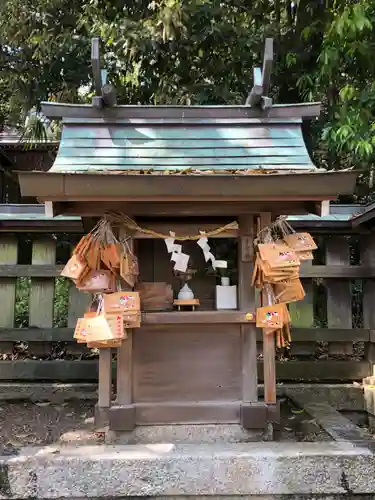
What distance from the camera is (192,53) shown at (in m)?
7.11

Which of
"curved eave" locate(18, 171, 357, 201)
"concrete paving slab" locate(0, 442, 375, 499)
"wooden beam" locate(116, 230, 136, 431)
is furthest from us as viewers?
"wooden beam" locate(116, 230, 136, 431)

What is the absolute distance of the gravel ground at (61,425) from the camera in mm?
4004

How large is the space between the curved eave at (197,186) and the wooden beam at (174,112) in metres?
1.11

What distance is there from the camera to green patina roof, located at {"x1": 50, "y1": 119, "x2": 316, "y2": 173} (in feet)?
12.9

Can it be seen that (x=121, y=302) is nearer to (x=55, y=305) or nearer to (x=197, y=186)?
(x=197, y=186)

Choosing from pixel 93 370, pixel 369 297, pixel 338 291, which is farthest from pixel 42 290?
pixel 369 297

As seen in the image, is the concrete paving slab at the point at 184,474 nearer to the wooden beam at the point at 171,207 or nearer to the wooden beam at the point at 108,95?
the wooden beam at the point at 171,207

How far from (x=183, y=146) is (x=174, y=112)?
45 centimetres

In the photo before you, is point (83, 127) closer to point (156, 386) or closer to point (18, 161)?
point (156, 386)

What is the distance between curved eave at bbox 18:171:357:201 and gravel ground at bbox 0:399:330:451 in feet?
6.72

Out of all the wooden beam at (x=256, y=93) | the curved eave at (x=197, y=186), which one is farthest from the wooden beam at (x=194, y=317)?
the wooden beam at (x=256, y=93)

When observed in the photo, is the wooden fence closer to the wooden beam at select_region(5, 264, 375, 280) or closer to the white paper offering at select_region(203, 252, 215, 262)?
the wooden beam at select_region(5, 264, 375, 280)

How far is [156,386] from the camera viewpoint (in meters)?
3.98

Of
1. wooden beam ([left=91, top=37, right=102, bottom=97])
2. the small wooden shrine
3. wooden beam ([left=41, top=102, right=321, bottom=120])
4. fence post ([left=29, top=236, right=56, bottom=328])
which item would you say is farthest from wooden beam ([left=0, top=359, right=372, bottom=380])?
wooden beam ([left=91, top=37, right=102, bottom=97])
